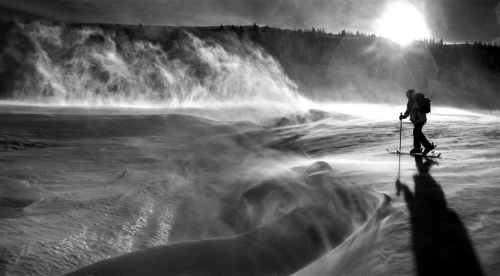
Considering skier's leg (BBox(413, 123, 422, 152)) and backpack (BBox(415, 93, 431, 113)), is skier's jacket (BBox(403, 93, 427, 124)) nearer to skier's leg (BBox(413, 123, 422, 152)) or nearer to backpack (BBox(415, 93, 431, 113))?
backpack (BBox(415, 93, 431, 113))

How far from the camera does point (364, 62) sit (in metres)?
93.3

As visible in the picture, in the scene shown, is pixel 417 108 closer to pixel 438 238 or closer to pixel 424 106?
pixel 424 106

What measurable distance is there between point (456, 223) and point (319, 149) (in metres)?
5.87

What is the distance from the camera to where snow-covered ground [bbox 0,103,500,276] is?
2.90 metres

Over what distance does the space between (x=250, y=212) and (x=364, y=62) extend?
315 feet

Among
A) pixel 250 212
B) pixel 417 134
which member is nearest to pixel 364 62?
pixel 417 134

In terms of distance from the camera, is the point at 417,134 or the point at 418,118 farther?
the point at 417,134

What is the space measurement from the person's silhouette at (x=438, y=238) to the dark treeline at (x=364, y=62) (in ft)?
233

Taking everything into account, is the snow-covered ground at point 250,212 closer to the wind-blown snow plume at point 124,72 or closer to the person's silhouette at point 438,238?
the person's silhouette at point 438,238

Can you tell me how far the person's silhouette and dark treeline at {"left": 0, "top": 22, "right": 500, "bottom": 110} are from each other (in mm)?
71156

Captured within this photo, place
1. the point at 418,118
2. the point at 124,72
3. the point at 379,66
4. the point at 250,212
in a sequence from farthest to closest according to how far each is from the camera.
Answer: the point at 379,66
the point at 124,72
the point at 418,118
the point at 250,212

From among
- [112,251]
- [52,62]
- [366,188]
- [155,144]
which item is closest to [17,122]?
[155,144]

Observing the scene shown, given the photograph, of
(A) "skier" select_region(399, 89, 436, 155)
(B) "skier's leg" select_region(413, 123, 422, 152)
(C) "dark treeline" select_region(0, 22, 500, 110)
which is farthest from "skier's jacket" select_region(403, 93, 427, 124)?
(C) "dark treeline" select_region(0, 22, 500, 110)

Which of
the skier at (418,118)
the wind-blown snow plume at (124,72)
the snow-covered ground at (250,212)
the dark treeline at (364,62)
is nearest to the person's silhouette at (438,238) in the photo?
the snow-covered ground at (250,212)
